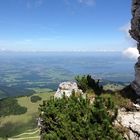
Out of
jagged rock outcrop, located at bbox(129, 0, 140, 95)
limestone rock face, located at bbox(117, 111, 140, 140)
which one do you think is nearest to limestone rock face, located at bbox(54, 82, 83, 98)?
jagged rock outcrop, located at bbox(129, 0, 140, 95)

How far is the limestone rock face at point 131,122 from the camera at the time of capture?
119 feet

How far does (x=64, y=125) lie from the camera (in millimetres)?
35344

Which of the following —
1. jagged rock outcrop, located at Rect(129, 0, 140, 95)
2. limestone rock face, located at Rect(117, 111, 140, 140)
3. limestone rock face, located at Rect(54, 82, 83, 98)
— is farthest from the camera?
limestone rock face, located at Rect(54, 82, 83, 98)

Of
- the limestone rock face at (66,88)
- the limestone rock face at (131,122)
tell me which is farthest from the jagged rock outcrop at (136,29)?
the limestone rock face at (66,88)

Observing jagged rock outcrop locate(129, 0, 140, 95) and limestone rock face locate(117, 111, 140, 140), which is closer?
limestone rock face locate(117, 111, 140, 140)

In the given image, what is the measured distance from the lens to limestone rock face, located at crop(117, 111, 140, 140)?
3641 cm

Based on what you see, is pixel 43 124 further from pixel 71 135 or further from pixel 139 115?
pixel 139 115

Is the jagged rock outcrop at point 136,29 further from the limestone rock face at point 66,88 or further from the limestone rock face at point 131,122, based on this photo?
the limestone rock face at point 66,88

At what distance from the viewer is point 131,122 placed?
37719mm

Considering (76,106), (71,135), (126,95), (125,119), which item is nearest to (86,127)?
(71,135)

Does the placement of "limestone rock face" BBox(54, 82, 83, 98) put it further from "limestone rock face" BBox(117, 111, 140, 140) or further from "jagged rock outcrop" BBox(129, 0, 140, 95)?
"limestone rock face" BBox(117, 111, 140, 140)

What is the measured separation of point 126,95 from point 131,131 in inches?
396

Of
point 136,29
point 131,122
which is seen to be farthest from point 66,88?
point 131,122

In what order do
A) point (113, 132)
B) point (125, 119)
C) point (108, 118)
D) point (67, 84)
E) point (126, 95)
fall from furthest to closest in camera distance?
1. point (67, 84)
2. point (126, 95)
3. point (125, 119)
4. point (108, 118)
5. point (113, 132)
